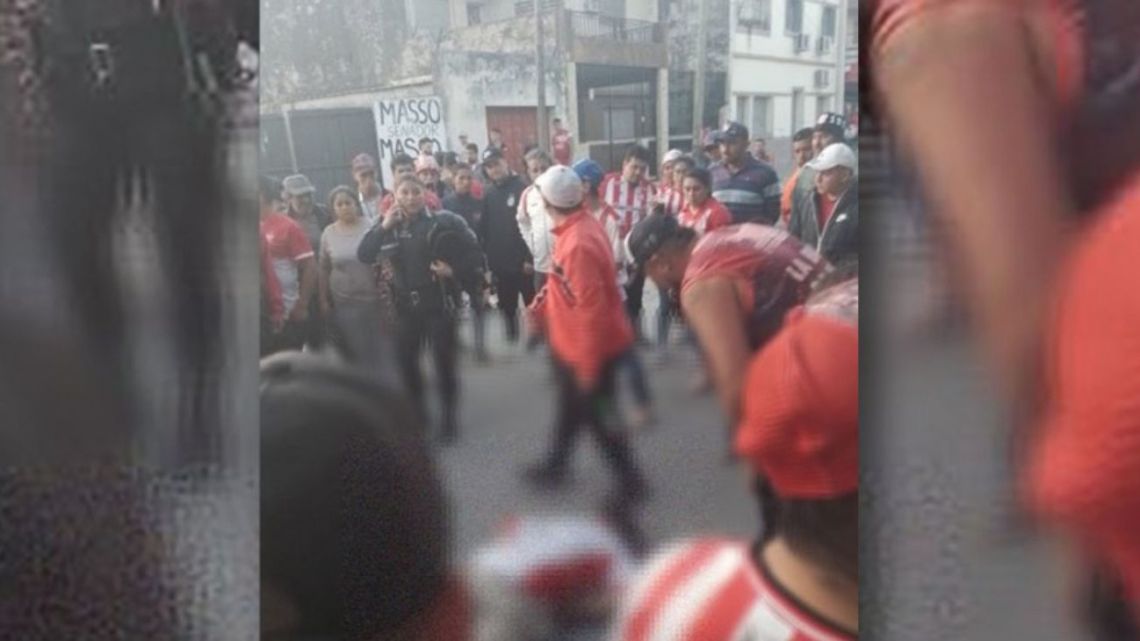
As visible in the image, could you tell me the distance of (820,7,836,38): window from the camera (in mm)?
1237

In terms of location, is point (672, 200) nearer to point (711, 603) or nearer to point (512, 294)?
point (512, 294)

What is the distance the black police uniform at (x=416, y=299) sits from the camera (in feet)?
4.57

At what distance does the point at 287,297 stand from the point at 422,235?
0.72 ft

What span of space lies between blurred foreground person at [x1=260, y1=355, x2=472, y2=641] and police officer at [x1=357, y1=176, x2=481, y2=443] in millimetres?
67

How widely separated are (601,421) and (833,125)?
502 millimetres

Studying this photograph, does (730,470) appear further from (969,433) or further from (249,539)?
(249,539)

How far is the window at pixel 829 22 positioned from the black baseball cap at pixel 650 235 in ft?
1.01

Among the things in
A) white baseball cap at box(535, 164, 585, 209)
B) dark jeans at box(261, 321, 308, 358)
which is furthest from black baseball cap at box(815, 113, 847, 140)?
dark jeans at box(261, 321, 308, 358)

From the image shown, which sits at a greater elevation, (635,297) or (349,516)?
(635,297)

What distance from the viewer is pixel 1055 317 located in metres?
1.14

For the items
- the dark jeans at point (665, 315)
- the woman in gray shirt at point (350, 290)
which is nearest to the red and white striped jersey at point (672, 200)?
the dark jeans at point (665, 315)

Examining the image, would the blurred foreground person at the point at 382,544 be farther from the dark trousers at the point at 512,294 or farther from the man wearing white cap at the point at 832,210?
the man wearing white cap at the point at 832,210

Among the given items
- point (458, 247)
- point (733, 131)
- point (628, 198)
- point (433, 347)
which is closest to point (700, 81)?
point (733, 131)

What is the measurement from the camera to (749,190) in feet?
4.22
